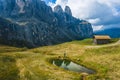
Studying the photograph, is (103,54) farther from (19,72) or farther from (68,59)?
(19,72)

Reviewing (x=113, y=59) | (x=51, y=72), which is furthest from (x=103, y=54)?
(x=51, y=72)

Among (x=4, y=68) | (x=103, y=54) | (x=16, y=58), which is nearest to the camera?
(x=4, y=68)

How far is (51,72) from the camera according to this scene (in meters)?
76.9

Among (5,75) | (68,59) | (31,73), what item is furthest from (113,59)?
(5,75)

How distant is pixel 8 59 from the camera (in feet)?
327

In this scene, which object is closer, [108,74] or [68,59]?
[108,74]

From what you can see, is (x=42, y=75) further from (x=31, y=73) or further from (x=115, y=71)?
(x=115, y=71)

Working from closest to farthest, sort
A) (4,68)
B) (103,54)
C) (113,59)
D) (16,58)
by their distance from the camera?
(4,68) → (113,59) → (16,58) → (103,54)

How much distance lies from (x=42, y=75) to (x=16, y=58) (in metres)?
35.8

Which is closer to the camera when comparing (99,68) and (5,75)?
(5,75)

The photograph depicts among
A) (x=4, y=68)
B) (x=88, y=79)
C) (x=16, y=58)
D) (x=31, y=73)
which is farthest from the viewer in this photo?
(x=16, y=58)

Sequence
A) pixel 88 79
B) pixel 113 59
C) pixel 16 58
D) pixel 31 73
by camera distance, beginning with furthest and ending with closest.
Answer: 1. pixel 16 58
2. pixel 113 59
3. pixel 31 73
4. pixel 88 79

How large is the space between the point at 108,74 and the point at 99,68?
11424 millimetres

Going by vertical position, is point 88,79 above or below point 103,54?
A: below
